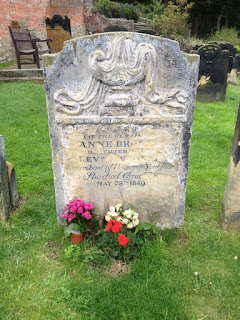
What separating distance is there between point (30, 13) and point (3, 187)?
11504mm

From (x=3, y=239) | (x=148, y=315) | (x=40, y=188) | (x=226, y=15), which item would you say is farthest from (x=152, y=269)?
(x=226, y=15)

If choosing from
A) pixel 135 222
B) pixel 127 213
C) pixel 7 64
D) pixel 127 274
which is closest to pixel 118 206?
pixel 127 213

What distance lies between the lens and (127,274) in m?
2.72

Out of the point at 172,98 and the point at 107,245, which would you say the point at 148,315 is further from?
the point at 172,98

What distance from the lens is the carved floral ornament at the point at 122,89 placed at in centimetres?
A: 261

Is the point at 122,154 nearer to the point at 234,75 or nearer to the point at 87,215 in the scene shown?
the point at 87,215

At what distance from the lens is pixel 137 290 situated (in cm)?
253

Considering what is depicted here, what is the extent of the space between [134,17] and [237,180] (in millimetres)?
25886

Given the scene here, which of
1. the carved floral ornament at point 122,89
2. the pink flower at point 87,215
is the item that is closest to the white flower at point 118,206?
the pink flower at point 87,215

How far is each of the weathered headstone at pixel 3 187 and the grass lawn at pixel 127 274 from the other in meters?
0.13

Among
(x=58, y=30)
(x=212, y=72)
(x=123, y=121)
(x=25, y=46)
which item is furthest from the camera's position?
(x=58, y=30)

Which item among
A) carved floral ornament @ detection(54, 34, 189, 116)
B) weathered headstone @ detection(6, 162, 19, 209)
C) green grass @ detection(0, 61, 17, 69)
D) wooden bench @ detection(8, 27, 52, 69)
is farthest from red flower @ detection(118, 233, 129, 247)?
green grass @ detection(0, 61, 17, 69)

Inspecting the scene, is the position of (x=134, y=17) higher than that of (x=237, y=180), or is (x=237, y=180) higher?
(x=134, y=17)

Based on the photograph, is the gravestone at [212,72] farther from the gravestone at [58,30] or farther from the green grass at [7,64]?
the green grass at [7,64]
